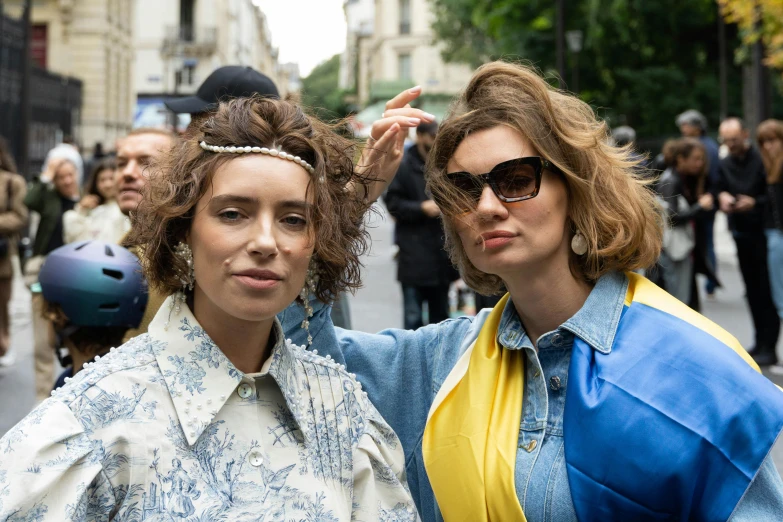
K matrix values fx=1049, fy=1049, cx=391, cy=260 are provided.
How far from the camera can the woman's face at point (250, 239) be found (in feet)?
7.19

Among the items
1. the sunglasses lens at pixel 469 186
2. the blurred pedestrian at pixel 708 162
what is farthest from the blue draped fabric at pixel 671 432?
the blurred pedestrian at pixel 708 162

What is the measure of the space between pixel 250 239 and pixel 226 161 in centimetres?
19

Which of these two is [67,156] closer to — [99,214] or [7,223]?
[7,223]

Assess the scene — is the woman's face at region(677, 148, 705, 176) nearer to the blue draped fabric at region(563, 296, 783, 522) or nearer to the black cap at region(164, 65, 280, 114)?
the black cap at region(164, 65, 280, 114)

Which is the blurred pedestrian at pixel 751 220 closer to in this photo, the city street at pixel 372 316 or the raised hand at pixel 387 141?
the city street at pixel 372 316

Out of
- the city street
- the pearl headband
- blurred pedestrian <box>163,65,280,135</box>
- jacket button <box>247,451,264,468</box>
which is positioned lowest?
the city street

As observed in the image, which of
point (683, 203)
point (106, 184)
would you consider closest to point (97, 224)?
point (106, 184)

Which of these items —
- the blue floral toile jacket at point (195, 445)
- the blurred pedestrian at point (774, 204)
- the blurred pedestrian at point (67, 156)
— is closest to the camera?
the blue floral toile jacket at point (195, 445)

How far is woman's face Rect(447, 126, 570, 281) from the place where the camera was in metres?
2.64

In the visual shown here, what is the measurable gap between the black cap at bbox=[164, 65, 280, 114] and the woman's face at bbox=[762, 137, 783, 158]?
6.09m

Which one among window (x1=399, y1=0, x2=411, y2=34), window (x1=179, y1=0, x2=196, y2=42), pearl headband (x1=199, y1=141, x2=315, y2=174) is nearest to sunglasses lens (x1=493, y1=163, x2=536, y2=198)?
pearl headband (x1=199, y1=141, x2=315, y2=174)

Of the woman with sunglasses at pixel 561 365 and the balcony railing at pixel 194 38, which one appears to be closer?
the woman with sunglasses at pixel 561 365

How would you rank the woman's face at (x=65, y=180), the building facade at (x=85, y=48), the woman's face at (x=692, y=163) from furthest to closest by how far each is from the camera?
the building facade at (x=85, y=48), the woman's face at (x=692, y=163), the woman's face at (x=65, y=180)

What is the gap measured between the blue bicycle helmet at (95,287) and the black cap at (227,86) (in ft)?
2.21
